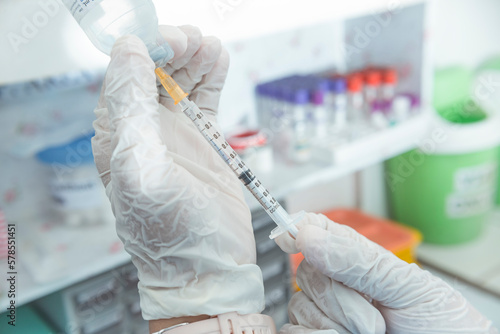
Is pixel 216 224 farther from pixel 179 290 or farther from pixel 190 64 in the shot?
pixel 190 64

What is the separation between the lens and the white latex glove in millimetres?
583

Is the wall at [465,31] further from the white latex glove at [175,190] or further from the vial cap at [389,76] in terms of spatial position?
the white latex glove at [175,190]

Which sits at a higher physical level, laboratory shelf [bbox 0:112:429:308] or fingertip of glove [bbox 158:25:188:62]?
fingertip of glove [bbox 158:25:188:62]

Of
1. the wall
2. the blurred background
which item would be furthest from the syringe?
the wall

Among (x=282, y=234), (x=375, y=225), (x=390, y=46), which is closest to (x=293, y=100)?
(x=390, y=46)

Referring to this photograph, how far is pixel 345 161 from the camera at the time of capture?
1.65 meters

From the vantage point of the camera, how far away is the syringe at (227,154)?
68 centimetres

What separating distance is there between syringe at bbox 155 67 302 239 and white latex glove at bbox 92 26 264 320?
2 cm

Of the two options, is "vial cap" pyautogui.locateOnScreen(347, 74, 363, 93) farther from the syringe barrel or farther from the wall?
the syringe barrel

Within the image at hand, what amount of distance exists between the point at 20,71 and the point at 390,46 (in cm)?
156

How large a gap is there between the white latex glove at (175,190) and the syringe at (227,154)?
0.08 ft

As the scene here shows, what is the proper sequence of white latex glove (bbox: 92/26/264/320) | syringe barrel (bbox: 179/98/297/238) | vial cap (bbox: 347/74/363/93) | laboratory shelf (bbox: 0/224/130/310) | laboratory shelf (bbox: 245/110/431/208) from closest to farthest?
white latex glove (bbox: 92/26/264/320) → syringe barrel (bbox: 179/98/297/238) → laboratory shelf (bbox: 0/224/130/310) → laboratory shelf (bbox: 245/110/431/208) → vial cap (bbox: 347/74/363/93)

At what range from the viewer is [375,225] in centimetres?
212

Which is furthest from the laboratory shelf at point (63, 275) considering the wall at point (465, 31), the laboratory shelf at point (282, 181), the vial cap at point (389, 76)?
the wall at point (465, 31)
